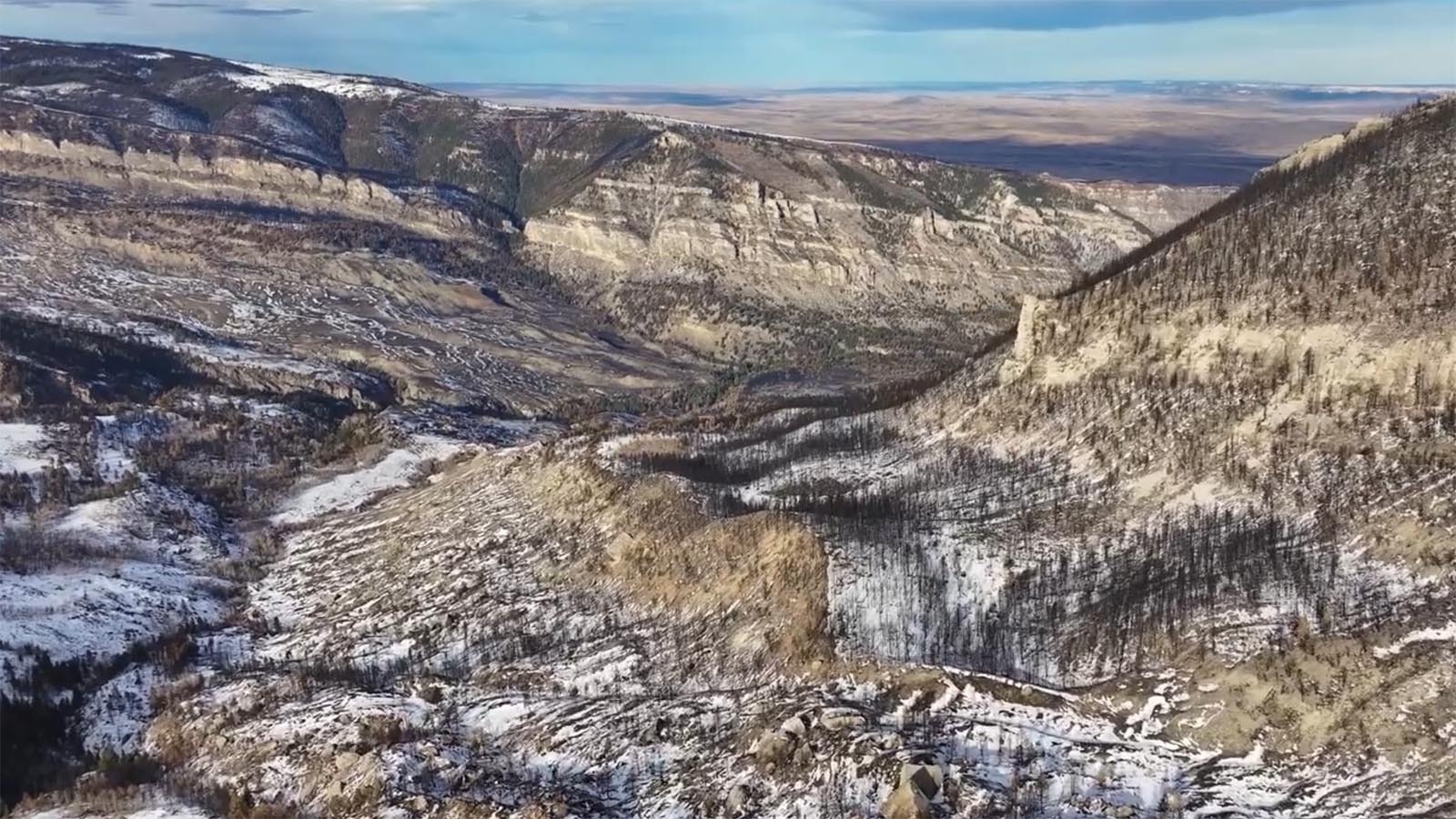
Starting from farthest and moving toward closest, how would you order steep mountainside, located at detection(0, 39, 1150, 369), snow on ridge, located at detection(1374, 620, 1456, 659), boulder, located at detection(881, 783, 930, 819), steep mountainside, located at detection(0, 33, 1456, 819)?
steep mountainside, located at detection(0, 39, 1150, 369)
steep mountainside, located at detection(0, 33, 1456, 819)
snow on ridge, located at detection(1374, 620, 1456, 659)
boulder, located at detection(881, 783, 930, 819)

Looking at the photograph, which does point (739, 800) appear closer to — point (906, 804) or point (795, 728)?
point (795, 728)

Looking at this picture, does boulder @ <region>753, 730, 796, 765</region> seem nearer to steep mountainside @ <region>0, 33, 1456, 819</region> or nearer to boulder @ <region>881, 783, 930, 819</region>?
steep mountainside @ <region>0, 33, 1456, 819</region>

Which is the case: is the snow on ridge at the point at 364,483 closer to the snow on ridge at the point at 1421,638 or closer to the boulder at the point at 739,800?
the boulder at the point at 739,800

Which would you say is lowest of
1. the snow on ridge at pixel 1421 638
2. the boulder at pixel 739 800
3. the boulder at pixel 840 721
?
the boulder at pixel 739 800

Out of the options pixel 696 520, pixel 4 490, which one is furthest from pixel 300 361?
pixel 696 520

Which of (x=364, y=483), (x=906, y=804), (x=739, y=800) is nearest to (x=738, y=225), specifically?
(x=364, y=483)

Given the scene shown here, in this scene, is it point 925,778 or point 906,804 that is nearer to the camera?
point 906,804

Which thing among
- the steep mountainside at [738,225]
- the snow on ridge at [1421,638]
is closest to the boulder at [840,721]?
the snow on ridge at [1421,638]

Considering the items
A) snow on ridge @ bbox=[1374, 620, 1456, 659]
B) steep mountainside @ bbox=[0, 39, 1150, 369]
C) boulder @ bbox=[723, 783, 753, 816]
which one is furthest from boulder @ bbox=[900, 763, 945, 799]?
steep mountainside @ bbox=[0, 39, 1150, 369]

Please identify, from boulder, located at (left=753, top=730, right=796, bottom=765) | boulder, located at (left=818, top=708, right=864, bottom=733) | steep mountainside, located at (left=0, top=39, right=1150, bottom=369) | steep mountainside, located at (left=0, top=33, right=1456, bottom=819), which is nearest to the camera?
steep mountainside, located at (left=0, top=33, right=1456, bottom=819)

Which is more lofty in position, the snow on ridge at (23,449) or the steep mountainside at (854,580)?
the steep mountainside at (854,580)

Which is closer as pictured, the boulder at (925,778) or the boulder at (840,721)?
the boulder at (925,778)
